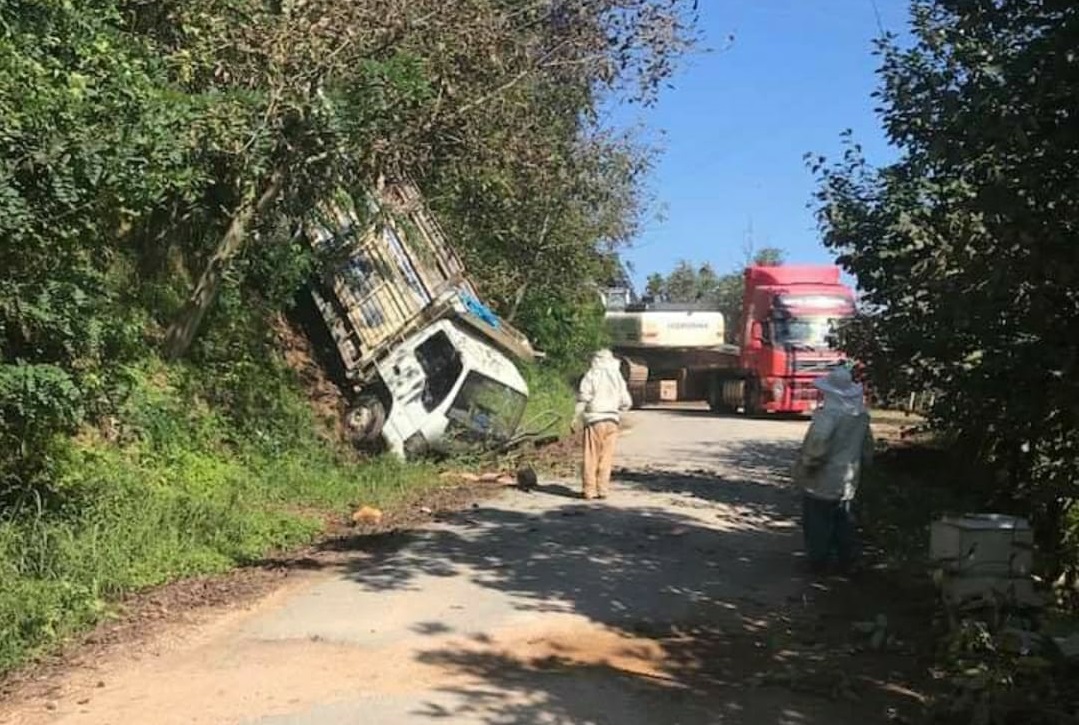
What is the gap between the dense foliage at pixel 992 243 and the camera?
6.34 meters

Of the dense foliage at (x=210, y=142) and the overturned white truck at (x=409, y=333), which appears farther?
the overturned white truck at (x=409, y=333)

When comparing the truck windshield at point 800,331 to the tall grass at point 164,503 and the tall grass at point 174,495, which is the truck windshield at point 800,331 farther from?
the tall grass at point 164,503

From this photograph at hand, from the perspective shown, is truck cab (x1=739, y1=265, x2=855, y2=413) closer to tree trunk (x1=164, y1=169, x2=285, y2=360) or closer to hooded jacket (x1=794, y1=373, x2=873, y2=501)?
tree trunk (x1=164, y1=169, x2=285, y2=360)

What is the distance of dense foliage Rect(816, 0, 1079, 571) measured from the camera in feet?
20.8

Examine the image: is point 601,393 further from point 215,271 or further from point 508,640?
point 508,640

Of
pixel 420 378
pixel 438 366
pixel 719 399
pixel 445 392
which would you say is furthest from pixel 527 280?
pixel 445 392

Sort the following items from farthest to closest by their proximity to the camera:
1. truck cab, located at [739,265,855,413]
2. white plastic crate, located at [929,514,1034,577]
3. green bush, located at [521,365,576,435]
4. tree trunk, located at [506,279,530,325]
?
truck cab, located at [739,265,855,413]
tree trunk, located at [506,279,530,325]
green bush, located at [521,365,576,435]
white plastic crate, located at [929,514,1034,577]

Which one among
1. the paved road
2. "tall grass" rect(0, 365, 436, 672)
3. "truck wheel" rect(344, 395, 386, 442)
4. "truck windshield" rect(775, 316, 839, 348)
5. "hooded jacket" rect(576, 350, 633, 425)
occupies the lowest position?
the paved road

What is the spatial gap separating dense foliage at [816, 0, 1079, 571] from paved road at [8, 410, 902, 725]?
2.03 meters

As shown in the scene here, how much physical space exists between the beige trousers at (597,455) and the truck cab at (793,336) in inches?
577

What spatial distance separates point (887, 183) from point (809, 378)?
14.9 meters

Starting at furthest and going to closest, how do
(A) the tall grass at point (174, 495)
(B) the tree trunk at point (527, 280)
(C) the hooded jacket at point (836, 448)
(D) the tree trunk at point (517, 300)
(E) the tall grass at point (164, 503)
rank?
(D) the tree trunk at point (517, 300)
(B) the tree trunk at point (527, 280)
(C) the hooded jacket at point (836, 448)
(A) the tall grass at point (174, 495)
(E) the tall grass at point (164, 503)

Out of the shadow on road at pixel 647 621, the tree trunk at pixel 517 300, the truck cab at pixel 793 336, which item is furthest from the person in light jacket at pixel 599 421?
the truck cab at pixel 793 336

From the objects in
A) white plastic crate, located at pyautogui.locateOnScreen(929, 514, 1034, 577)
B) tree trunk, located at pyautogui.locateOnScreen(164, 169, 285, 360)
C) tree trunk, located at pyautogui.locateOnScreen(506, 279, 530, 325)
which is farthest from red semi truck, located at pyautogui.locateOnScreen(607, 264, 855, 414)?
white plastic crate, located at pyautogui.locateOnScreen(929, 514, 1034, 577)
